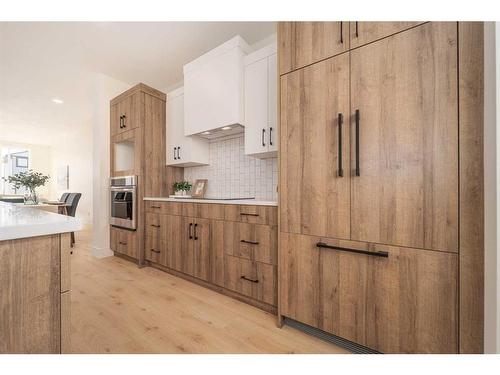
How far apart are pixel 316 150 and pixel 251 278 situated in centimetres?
112

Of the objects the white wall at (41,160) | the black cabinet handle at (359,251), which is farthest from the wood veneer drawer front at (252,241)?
the white wall at (41,160)

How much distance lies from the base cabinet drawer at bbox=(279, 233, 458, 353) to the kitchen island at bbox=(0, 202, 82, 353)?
1.14m

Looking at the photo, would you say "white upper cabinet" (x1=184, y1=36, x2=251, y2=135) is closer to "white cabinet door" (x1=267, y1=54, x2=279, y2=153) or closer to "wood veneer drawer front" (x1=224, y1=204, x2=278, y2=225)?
"white cabinet door" (x1=267, y1=54, x2=279, y2=153)

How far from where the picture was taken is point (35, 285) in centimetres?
64

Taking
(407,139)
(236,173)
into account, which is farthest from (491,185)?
(236,173)

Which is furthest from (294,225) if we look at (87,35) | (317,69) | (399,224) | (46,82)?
(46,82)

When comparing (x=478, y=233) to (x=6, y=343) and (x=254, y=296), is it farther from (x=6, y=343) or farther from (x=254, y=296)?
(x=6, y=343)

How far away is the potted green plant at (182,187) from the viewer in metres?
2.89

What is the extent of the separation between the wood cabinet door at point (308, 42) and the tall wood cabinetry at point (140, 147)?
2005 mm

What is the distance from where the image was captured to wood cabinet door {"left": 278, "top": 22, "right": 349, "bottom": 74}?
49.4 inches

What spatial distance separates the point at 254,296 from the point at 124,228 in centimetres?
209

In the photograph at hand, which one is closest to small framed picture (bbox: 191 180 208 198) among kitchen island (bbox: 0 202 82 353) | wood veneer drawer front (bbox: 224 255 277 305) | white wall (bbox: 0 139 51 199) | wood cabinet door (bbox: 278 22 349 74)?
wood veneer drawer front (bbox: 224 255 277 305)

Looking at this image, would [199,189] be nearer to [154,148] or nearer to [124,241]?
[154,148]

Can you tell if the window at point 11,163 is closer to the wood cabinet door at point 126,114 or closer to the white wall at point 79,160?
the white wall at point 79,160
